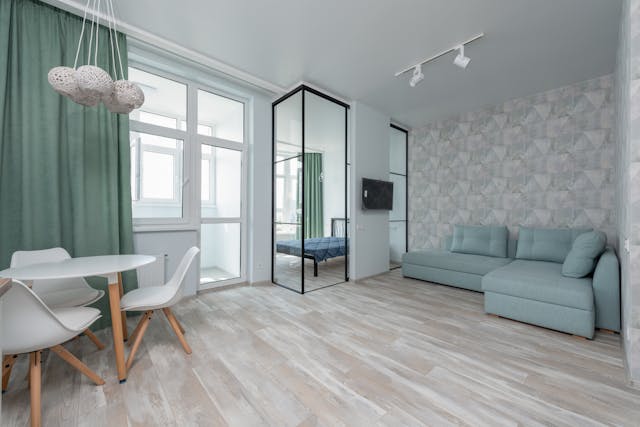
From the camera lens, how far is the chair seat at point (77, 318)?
4.79 ft

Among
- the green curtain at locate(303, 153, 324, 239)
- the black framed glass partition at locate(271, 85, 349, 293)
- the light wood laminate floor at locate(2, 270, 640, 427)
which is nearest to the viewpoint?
the light wood laminate floor at locate(2, 270, 640, 427)

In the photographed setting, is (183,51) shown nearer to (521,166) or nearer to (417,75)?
(417,75)

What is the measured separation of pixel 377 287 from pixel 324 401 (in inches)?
94.2

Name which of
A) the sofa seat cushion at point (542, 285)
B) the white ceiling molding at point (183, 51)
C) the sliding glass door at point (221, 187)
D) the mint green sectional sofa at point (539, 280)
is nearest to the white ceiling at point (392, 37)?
the white ceiling molding at point (183, 51)

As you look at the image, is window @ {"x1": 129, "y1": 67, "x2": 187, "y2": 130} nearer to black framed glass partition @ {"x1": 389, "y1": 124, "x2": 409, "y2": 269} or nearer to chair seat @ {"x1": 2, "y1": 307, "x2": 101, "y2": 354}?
chair seat @ {"x1": 2, "y1": 307, "x2": 101, "y2": 354}

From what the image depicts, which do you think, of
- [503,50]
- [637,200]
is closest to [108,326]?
[637,200]

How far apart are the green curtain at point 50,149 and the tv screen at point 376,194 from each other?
10.3ft

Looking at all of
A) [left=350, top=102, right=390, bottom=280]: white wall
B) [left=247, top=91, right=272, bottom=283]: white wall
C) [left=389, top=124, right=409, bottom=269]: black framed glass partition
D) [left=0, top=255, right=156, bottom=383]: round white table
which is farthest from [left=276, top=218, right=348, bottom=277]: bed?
[left=0, top=255, right=156, bottom=383]: round white table

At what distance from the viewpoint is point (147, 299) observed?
76.4 inches

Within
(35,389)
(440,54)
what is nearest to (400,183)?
(440,54)

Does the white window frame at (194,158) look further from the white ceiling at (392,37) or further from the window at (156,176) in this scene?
the white ceiling at (392,37)

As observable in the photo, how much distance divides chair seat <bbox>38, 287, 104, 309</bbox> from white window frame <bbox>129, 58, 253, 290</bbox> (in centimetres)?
90

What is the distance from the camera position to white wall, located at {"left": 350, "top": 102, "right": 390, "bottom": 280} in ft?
13.3

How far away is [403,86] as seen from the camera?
11.7 ft
